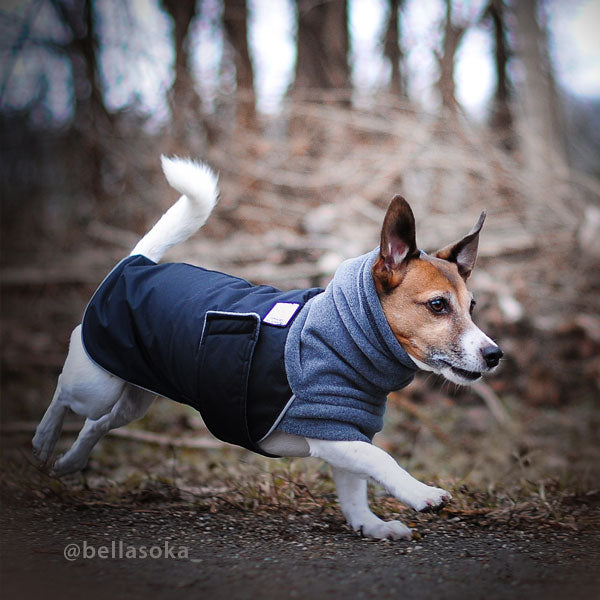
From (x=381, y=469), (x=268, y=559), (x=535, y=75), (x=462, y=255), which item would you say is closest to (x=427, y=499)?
(x=381, y=469)

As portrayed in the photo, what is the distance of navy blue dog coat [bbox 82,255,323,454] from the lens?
2660 mm

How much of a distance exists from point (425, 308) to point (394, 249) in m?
0.26

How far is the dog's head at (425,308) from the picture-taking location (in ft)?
8.44

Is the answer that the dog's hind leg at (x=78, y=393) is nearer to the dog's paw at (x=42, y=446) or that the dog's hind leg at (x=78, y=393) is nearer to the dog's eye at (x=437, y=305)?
the dog's paw at (x=42, y=446)

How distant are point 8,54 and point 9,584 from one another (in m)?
4.91

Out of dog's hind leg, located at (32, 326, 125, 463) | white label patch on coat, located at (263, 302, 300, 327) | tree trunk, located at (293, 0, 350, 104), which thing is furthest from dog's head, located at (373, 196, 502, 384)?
tree trunk, located at (293, 0, 350, 104)

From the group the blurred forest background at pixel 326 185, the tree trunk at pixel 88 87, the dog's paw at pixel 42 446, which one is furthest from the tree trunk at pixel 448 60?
the dog's paw at pixel 42 446

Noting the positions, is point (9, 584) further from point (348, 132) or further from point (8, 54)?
point (348, 132)

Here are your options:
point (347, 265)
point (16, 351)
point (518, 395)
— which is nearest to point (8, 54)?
point (16, 351)

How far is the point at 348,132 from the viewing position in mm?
8562

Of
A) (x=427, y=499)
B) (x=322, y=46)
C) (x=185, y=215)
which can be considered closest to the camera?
(x=427, y=499)

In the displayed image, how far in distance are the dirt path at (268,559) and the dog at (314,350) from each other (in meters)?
0.24

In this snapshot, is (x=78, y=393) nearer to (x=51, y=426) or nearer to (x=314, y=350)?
(x=51, y=426)

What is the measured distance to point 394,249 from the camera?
2666 mm
